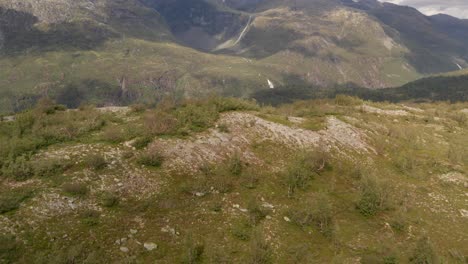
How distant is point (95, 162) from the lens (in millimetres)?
16750

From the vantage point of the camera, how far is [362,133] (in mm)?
28172

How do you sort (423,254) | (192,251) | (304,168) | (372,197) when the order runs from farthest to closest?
(304,168), (372,197), (423,254), (192,251)

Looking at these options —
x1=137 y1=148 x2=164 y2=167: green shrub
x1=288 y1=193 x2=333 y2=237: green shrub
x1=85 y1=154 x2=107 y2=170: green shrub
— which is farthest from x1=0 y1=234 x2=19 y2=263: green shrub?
x1=288 y1=193 x2=333 y2=237: green shrub

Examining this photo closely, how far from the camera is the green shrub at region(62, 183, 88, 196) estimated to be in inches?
585

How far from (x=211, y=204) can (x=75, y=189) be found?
6308 mm

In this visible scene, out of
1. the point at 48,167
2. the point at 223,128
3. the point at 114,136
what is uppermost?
the point at 114,136

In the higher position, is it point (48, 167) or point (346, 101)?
point (48, 167)

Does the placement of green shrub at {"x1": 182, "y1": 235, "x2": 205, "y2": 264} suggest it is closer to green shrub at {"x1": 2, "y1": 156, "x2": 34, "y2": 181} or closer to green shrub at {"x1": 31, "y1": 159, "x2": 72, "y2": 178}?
green shrub at {"x1": 31, "y1": 159, "x2": 72, "y2": 178}

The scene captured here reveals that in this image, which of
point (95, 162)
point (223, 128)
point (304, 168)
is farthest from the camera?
point (223, 128)

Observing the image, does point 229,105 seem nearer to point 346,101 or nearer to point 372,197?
point 372,197

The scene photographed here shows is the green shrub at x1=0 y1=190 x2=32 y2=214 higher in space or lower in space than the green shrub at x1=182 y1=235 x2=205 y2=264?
higher

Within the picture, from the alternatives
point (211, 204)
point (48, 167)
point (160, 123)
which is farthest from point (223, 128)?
point (48, 167)

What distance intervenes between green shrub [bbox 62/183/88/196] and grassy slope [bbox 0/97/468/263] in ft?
0.23

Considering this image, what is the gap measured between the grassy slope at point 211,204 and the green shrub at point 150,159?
0.91 feet
